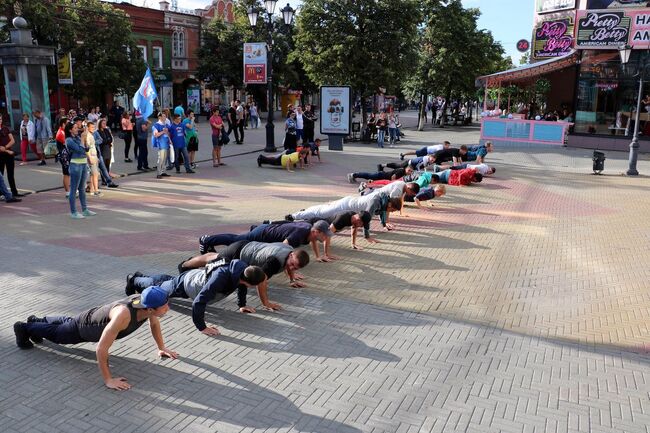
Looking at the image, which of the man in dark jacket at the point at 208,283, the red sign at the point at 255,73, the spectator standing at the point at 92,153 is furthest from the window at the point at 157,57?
the man in dark jacket at the point at 208,283

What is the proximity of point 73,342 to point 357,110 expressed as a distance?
4915cm

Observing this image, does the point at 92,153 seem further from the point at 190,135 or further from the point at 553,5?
the point at 553,5

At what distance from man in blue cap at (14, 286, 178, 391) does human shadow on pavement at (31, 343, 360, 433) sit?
17 centimetres

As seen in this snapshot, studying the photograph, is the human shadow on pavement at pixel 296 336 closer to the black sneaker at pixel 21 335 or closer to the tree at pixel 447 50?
the black sneaker at pixel 21 335

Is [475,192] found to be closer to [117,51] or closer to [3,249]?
[3,249]

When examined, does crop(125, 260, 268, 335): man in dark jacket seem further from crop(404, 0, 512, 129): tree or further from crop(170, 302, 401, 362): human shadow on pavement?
crop(404, 0, 512, 129): tree

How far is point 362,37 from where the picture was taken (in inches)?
987

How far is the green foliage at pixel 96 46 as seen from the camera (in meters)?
29.2

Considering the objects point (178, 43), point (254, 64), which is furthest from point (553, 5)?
point (178, 43)

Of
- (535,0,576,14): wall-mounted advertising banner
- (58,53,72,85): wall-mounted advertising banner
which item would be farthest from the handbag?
(535,0,576,14): wall-mounted advertising banner

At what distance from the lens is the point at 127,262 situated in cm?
845

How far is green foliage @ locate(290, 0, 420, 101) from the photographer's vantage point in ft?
81.9

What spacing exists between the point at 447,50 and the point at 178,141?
937 inches

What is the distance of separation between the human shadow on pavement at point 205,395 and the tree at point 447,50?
31.5 metres
